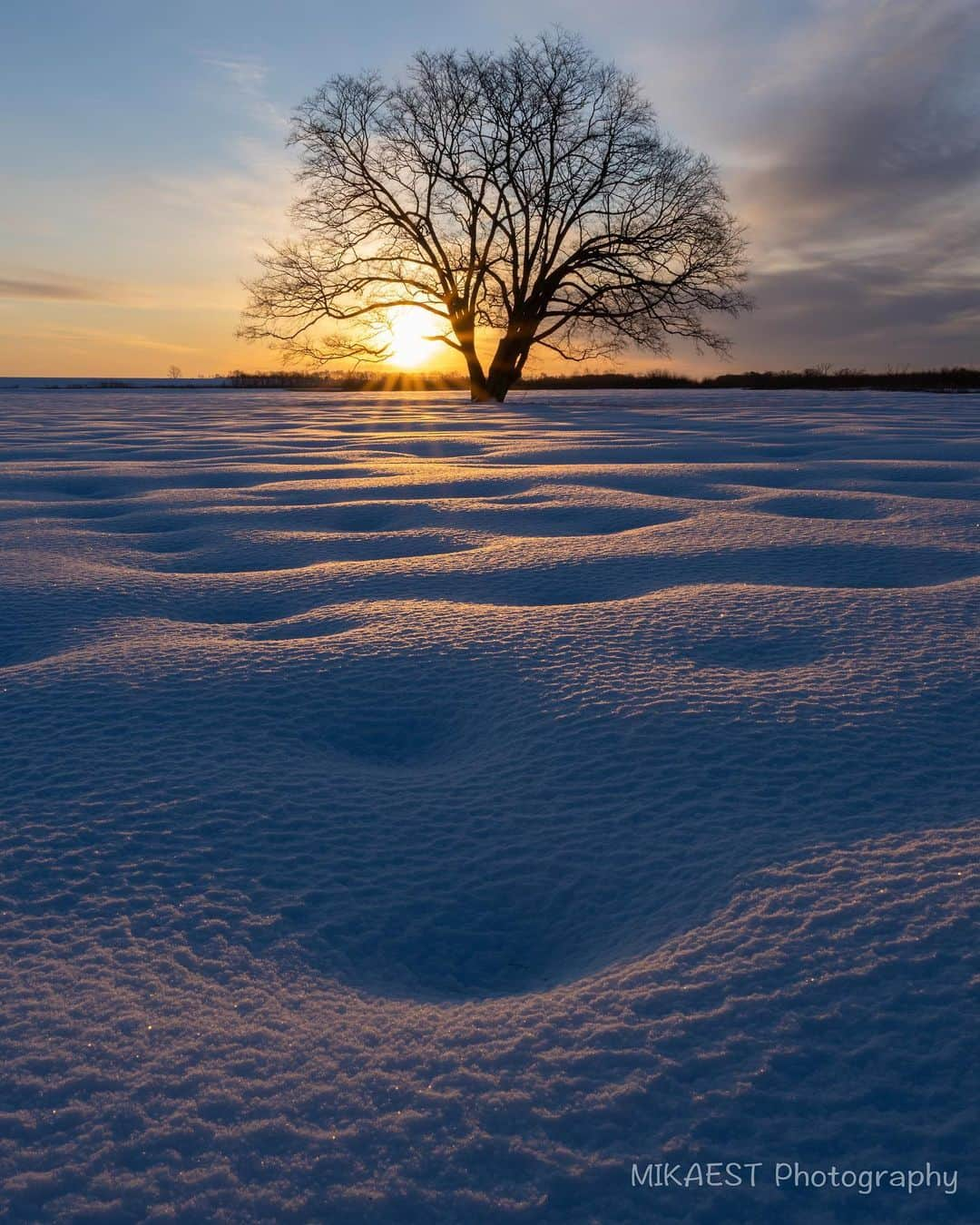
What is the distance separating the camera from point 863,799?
106 cm

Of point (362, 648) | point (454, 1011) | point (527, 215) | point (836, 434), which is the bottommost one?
point (454, 1011)

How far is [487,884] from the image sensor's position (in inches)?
37.4

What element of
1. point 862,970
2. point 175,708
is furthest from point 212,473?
point 862,970

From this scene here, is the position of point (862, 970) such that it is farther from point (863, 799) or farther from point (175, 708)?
point (175, 708)

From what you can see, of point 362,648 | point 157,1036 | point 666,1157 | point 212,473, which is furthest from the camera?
point 212,473

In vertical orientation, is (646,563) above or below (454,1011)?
above

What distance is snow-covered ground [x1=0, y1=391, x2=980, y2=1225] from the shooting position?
0.62m

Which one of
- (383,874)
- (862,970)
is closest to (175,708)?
(383,874)

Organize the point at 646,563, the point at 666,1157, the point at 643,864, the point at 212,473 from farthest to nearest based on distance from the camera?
the point at 212,473 < the point at 646,563 < the point at 643,864 < the point at 666,1157

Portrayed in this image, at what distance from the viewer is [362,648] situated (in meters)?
1.56

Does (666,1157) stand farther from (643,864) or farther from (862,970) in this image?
(643,864)

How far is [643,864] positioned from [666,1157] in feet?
1.20

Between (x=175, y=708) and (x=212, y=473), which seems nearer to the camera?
(x=175, y=708)

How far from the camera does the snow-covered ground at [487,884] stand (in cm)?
62
